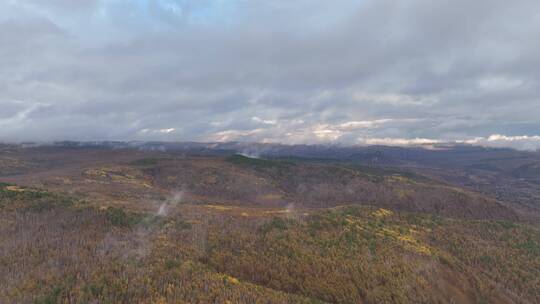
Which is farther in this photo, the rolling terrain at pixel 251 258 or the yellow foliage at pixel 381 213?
the yellow foliage at pixel 381 213

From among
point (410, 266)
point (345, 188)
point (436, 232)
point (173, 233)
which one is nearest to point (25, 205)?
point (173, 233)

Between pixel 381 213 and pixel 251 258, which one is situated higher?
pixel 251 258

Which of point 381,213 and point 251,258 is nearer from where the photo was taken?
point 251,258

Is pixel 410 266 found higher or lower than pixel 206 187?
higher

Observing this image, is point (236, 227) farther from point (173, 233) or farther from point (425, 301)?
point (425, 301)

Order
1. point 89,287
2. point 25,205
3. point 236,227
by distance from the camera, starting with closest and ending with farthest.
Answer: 1. point 89,287
2. point 236,227
3. point 25,205

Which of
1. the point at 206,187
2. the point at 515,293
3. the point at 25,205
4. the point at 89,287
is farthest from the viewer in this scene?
the point at 206,187

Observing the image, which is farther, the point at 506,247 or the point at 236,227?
the point at 506,247

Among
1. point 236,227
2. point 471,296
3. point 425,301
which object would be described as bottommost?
point 471,296

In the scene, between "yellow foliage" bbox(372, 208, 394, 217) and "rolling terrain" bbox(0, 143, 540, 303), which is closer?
"rolling terrain" bbox(0, 143, 540, 303)

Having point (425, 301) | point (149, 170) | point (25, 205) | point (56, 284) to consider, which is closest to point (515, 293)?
point (425, 301)
